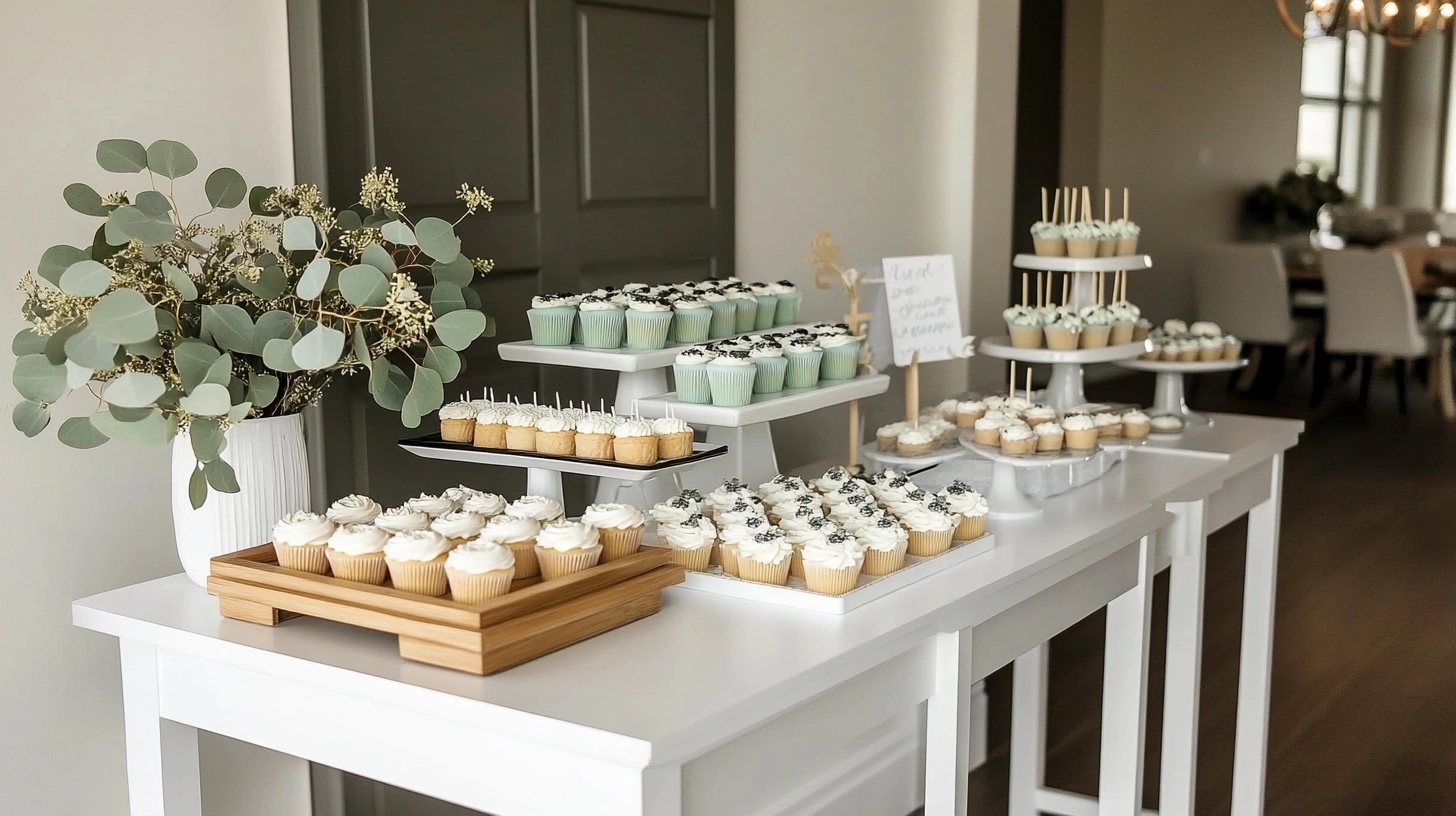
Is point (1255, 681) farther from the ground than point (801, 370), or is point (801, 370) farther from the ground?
point (801, 370)

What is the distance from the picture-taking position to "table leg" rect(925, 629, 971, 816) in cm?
152

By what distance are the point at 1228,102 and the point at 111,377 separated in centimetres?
912

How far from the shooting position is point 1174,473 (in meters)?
2.32

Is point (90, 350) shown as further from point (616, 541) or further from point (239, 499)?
point (616, 541)

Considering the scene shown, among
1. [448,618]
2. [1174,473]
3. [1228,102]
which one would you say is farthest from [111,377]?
[1228,102]

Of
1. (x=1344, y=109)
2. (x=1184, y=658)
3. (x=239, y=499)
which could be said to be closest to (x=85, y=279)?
(x=239, y=499)

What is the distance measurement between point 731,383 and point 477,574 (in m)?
0.54

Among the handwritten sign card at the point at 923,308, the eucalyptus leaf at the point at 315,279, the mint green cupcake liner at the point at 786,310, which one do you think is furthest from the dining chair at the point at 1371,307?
the eucalyptus leaf at the point at 315,279

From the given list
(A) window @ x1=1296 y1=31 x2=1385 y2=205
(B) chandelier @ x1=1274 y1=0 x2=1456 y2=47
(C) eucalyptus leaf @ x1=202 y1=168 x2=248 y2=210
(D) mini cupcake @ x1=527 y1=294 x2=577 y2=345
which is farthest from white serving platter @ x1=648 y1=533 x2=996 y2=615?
(A) window @ x1=1296 y1=31 x2=1385 y2=205

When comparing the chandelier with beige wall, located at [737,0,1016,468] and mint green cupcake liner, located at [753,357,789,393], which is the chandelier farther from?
mint green cupcake liner, located at [753,357,789,393]

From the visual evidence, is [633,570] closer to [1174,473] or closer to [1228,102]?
[1174,473]

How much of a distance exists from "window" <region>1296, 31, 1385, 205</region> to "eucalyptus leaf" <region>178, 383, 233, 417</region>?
404 inches

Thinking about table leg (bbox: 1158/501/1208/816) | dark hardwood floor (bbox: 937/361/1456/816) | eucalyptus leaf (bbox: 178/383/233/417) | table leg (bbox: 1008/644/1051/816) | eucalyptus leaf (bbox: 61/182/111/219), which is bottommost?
dark hardwood floor (bbox: 937/361/1456/816)

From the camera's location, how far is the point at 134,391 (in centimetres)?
132
